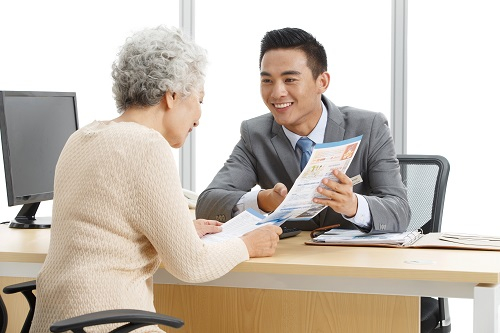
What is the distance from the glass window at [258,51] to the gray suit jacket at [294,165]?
8.10 feet

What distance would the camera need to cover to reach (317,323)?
8.74ft

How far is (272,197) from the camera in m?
2.75

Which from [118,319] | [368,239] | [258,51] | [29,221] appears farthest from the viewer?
[258,51]

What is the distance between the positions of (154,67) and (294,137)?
0.90 meters

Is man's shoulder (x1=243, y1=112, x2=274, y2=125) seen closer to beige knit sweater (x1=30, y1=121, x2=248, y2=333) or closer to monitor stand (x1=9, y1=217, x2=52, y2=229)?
monitor stand (x1=9, y1=217, x2=52, y2=229)

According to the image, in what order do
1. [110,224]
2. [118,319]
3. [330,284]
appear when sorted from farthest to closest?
1. [330,284]
2. [110,224]
3. [118,319]

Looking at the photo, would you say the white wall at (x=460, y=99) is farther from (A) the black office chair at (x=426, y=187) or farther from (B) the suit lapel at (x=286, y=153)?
(B) the suit lapel at (x=286, y=153)

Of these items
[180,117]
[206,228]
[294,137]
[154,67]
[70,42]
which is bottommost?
[206,228]

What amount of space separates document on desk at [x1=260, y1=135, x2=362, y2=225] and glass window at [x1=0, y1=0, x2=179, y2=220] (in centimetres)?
369

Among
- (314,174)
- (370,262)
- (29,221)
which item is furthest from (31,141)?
(370,262)

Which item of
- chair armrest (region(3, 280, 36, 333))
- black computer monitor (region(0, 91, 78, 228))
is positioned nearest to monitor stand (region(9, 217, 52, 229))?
black computer monitor (region(0, 91, 78, 228))

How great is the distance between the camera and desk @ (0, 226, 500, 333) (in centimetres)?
215

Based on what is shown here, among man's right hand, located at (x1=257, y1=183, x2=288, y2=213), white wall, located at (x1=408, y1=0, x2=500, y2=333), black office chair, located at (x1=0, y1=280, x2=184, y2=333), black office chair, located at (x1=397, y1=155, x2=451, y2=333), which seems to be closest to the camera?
black office chair, located at (x1=0, y1=280, x2=184, y2=333)

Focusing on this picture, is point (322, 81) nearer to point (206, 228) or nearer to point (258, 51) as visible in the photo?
point (206, 228)
